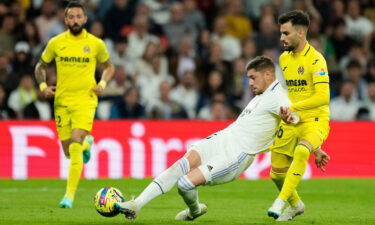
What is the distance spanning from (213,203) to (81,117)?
2123 millimetres

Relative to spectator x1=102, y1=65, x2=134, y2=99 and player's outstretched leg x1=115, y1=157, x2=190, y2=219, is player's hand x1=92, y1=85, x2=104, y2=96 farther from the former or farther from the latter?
spectator x1=102, y1=65, x2=134, y2=99

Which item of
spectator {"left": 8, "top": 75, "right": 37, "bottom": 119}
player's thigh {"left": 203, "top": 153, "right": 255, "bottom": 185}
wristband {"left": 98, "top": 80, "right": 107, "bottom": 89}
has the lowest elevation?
spectator {"left": 8, "top": 75, "right": 37, "bottom": 119}

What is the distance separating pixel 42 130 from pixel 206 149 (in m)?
7.20

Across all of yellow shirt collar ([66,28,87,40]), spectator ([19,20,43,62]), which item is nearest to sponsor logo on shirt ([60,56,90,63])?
yellow shirt collar ([66,28,87,40])

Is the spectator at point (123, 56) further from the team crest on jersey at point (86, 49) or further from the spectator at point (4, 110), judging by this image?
the team crest on jersey at point (86, 49)

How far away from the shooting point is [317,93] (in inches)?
393

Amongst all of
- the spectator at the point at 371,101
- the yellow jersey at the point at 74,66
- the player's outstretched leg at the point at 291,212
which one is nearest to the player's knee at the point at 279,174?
the player's outstretched leg at the point at 291,212

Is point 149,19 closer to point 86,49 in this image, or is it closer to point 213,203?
point 86,49

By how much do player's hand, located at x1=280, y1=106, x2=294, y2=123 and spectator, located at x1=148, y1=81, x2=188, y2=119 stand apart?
8810 millimetres

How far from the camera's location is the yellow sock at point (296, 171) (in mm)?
9773

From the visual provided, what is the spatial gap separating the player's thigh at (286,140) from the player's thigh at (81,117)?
2.78m

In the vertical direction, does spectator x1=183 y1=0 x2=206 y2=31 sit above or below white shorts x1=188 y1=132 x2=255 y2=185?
above

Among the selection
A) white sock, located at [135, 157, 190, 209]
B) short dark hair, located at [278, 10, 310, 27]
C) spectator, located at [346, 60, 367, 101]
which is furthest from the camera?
spectator, located at [346, 60, 367, 101]

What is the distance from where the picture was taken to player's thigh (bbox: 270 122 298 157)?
10289 mm
